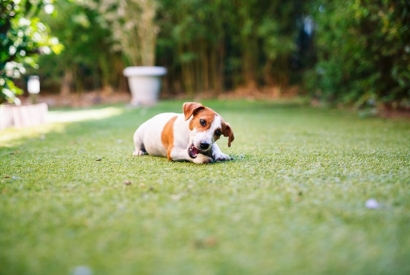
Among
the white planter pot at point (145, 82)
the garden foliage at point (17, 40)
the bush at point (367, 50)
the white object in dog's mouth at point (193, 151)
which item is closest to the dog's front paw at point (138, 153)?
the white object in dog's mouth at point (193, 151)

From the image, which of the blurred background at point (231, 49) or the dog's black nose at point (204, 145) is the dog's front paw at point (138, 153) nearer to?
the dog's black nose at point (204, 145)

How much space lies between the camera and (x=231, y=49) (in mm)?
11977

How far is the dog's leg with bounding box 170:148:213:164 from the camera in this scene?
2.57 meters

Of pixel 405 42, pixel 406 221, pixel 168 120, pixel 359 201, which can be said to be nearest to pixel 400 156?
pixel 359 201

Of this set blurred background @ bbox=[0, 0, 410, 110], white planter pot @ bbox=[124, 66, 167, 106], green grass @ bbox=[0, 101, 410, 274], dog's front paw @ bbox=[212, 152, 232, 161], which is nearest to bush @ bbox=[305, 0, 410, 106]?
blurred background @ bbox=[0, 0, 410, 110]

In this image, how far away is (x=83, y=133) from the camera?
4.62 meters

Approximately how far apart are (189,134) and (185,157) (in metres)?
0.16

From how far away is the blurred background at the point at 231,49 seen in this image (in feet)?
19.7

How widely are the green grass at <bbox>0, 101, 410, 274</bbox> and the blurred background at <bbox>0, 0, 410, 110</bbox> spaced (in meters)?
3.32

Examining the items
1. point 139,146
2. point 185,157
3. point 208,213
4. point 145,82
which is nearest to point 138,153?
point 139,146

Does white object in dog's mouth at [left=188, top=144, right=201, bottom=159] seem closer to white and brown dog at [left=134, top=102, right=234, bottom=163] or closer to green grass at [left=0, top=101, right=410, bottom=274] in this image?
white and brown dog at [left=134, top=102, right=234, bottom=163]

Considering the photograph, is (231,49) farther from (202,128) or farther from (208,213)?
(208,213)

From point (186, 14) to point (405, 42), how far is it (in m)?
6.99

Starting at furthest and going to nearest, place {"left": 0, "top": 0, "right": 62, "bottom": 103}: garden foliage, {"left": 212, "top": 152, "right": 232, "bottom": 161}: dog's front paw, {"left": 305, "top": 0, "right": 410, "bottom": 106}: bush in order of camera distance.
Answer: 1. {"left": 305, "top": 0, "right": 410, "bottom": 106}: bush
2. {"left": 0, "top": 0, "right": 62, "bottom": 103}: garden foliage
3. {"left": 212, "top": 152, "right": 232, "bottom": 161}: dog's front paw
